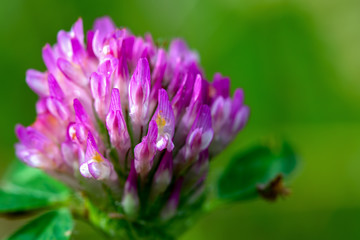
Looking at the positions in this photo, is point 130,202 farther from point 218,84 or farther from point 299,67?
point 299,67

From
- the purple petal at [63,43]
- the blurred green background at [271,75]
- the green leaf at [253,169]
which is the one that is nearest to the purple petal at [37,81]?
the purple petal at [63,43]

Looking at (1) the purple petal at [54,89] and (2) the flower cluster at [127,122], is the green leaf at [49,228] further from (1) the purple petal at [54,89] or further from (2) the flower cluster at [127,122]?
(1) the purple petal at [54,89]

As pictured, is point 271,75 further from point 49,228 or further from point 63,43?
point 49,228

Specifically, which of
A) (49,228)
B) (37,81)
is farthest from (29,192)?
(37,81)

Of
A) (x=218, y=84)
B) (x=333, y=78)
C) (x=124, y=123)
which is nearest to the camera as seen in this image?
→ (x=124, y=123)

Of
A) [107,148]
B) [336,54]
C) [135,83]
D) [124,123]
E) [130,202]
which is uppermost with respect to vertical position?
[336,54]

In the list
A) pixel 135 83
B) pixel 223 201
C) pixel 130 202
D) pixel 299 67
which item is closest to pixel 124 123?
pixel 135 83
